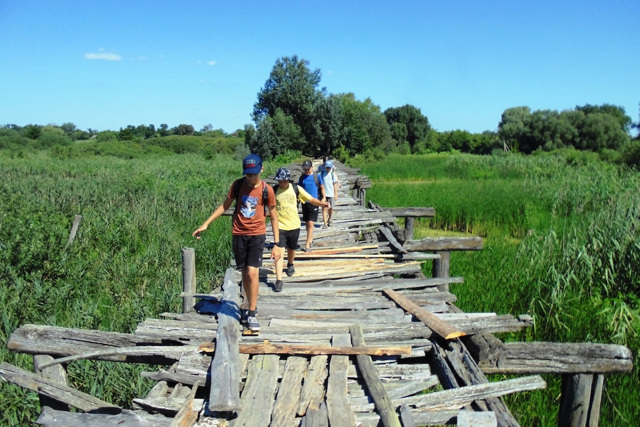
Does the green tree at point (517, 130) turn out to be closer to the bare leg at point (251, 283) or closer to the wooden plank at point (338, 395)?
the bare leg at point (251, 283)

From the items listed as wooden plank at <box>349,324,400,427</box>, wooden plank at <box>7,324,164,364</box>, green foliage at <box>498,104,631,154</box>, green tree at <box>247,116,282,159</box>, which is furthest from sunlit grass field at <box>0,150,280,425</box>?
green foliage at <box>498,104,631,154</box>

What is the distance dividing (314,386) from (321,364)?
0.31m

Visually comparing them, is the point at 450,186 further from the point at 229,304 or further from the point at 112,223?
the point at 229,304

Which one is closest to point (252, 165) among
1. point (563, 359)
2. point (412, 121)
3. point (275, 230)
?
point (275, 230)

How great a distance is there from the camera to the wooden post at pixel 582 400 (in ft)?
12.9

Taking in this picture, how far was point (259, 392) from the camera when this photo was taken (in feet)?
11.1

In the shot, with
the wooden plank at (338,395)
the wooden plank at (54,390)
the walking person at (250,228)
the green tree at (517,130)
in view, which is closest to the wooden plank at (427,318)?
the wooden plank at (338,395)

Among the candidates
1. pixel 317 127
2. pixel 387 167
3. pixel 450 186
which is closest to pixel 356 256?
pixel 450 186

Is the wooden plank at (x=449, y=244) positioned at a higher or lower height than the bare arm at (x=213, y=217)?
lower

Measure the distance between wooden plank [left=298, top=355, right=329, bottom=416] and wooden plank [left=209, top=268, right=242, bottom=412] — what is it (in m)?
0.42

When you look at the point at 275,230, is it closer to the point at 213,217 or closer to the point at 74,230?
the point at 213,217

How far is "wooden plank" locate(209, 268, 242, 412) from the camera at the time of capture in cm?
313

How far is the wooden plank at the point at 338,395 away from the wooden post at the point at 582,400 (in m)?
1.75

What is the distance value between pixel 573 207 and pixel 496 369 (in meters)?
10.5
